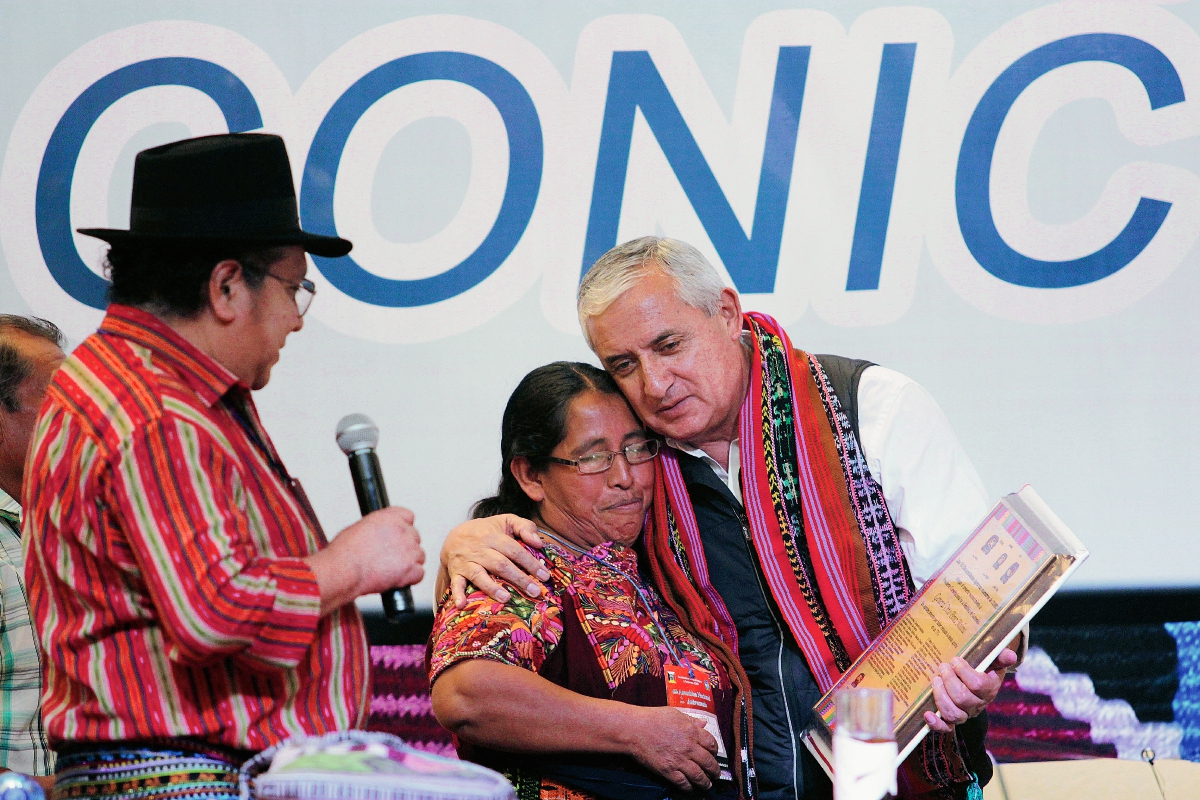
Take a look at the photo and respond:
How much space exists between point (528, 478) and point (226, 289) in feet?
3.32

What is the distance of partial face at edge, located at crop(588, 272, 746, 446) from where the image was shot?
2.34 metres

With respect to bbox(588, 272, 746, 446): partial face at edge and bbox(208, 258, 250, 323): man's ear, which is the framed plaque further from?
bbox(208, 258, 250, 323): man's ear

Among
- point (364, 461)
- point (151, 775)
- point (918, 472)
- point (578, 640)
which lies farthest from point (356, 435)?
point (918, 472)

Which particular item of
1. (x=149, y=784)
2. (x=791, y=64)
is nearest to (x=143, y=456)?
(x=149, y=784)

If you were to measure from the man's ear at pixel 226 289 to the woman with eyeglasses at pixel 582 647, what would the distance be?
84 cm

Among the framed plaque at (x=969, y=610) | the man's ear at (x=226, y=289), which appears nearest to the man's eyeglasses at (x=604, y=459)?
the framed plaque at (x=969, y=610)

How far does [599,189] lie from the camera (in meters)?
3.17

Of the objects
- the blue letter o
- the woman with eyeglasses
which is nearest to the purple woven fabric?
the woman with eyeglasses

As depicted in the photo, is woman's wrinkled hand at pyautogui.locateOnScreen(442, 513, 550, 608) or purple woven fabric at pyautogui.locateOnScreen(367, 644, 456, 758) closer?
woman's wrinkled hand at pyautogui.locateOnScreen(442, 513, 550, 608)

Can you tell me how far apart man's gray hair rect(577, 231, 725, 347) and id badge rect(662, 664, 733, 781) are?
0.76 metres

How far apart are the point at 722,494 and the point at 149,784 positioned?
134cm

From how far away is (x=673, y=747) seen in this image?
6.95ft

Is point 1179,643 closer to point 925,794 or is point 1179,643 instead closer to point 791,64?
point 925,794

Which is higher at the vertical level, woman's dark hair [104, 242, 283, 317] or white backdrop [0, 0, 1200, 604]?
white backdrop [0, 0, 1200, 604]
